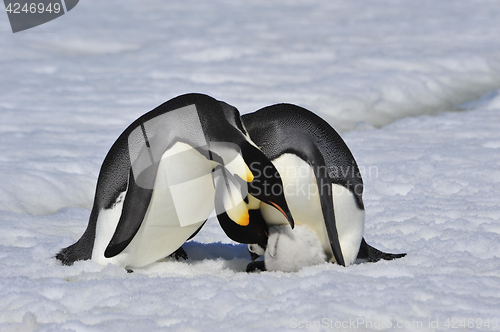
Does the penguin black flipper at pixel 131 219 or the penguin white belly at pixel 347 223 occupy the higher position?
the penguin black flipper at pixel 131 219

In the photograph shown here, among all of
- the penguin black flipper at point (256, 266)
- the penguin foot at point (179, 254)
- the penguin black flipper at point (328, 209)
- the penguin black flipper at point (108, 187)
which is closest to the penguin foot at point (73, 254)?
the penguin black flipper at point (108, 187)

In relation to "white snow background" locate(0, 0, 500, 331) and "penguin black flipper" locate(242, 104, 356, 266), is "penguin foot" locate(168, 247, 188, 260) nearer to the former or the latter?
"white snow background" locate(0, 0, 500, 331)

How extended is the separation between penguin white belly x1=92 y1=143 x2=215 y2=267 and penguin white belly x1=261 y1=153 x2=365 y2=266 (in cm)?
26

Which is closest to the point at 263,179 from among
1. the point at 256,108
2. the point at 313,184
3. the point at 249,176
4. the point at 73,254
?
the point at 249,176

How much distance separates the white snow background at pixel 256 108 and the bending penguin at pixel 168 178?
133 millimetres

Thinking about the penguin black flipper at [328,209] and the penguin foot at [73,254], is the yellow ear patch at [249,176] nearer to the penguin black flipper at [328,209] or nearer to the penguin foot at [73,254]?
the penguin black flipper at [328,209]

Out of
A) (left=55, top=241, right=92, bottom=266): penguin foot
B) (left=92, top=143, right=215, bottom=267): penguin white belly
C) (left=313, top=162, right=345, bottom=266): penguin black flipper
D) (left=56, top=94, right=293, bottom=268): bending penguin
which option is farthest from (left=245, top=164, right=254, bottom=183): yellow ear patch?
(left=55, top=241, right=92, bottom=266): penguin foot

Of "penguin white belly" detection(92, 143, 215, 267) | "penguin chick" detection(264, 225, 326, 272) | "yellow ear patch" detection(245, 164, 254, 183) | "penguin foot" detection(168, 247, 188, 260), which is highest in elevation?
"yellow ear patch" detection(245, 164, 254, 183)

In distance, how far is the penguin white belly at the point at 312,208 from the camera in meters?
2.01

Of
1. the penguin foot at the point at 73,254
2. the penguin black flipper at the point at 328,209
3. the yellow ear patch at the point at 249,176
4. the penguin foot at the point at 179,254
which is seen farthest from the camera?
the penguin foot at the point at 179,254

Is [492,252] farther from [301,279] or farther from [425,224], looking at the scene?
[301,279]

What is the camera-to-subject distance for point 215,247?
8.25ft

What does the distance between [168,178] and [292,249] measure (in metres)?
0.57

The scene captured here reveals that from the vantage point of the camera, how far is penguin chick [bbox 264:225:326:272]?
2.06 metres
